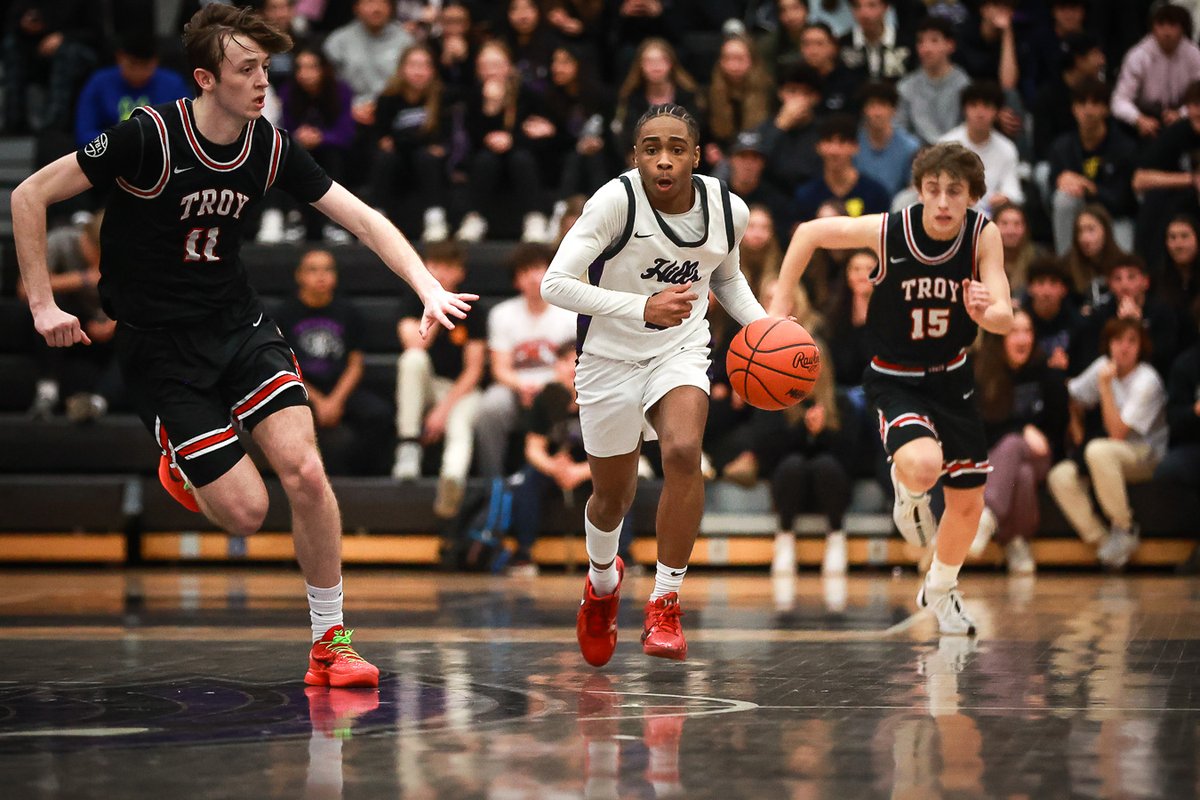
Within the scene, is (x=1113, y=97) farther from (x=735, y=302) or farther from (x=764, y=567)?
(x=735, y=302)

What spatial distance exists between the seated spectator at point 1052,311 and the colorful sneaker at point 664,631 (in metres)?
5.32

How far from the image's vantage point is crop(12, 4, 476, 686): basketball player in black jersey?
541 centimetres

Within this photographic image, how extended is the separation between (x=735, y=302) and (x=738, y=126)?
6.31m

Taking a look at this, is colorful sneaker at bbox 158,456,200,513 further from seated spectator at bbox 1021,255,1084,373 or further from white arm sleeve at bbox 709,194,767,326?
seated spectator at bbox 1021,255,1084,373

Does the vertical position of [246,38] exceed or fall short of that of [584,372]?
it exceeds it

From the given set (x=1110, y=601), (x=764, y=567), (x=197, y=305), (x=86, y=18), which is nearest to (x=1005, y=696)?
(x=197, y=305)

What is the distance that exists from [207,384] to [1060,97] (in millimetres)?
8422

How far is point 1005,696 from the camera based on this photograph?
529 centimetres

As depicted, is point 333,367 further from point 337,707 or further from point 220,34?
point 337,707

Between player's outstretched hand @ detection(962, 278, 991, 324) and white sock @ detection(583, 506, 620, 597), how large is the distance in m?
1.68

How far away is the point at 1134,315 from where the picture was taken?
1072 centimetres

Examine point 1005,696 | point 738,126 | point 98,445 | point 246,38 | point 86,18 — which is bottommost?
point 1005,696

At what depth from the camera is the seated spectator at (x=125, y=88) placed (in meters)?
12.0

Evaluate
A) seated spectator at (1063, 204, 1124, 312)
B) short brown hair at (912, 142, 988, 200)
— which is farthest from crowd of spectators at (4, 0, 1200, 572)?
short brown hair at (912, 142, 988, 200)
